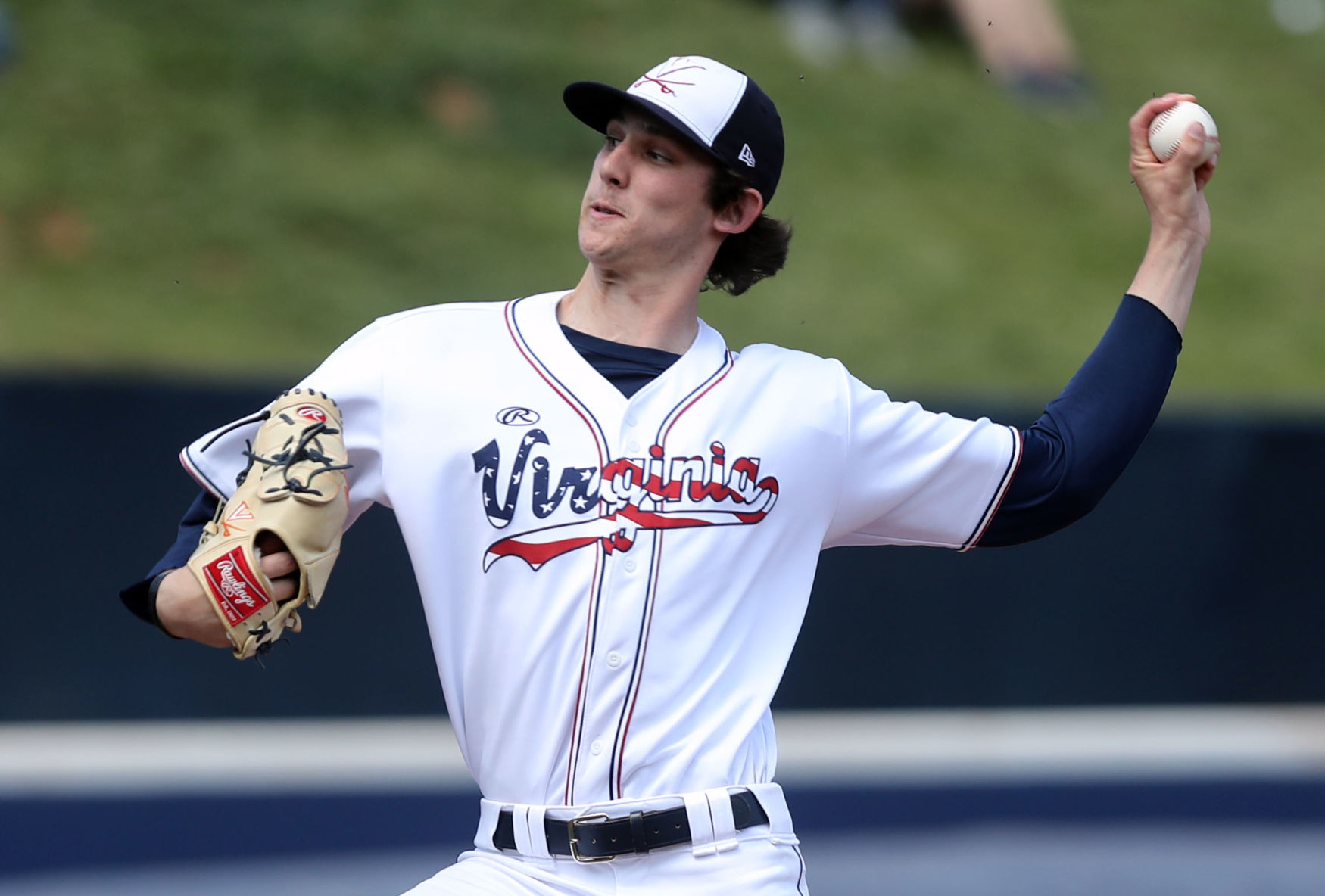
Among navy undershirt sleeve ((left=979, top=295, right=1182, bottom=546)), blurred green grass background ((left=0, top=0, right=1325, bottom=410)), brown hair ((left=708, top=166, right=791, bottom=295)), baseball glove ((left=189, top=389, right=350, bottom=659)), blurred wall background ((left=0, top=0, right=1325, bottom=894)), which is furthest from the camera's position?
blurred green grass background ((left=0, top=0, right=1325, bottom=410))

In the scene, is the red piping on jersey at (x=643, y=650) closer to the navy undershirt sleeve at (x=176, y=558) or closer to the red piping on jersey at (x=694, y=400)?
the red piping on jersey at (x=694, y=400)

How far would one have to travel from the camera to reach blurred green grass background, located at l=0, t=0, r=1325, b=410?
8.62 metres

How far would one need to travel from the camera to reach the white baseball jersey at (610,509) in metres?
2.28

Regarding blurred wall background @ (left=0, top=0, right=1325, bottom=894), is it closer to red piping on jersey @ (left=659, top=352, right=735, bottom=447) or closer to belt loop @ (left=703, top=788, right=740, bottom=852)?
red piping on jersey @ (left=659, top=352, right=735, bottom=447)

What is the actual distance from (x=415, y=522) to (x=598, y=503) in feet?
0.98

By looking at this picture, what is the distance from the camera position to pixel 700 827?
2234mm

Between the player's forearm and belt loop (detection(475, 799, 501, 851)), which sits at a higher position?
the player's forearm

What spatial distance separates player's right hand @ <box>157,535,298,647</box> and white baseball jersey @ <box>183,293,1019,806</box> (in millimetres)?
222

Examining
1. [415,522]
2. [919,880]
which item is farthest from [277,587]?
[919,880]

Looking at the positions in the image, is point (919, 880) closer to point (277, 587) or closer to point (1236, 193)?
point (277, 587)

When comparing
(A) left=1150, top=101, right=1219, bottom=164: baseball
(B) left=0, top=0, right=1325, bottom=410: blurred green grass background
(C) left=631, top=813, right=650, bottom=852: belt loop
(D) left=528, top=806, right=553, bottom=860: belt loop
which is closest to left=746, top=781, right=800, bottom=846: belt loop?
(C) left=631, top=813, right=650, bottom=852: belt loop

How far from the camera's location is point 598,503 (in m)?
2.33

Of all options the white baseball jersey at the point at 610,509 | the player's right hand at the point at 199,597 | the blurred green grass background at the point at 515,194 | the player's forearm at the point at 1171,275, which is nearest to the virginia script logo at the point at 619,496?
the white baseball jersey at the point at 610,509

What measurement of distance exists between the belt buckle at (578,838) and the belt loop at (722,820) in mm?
156
